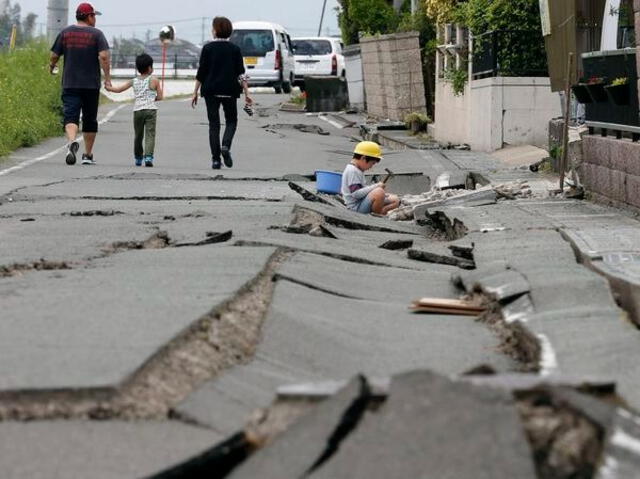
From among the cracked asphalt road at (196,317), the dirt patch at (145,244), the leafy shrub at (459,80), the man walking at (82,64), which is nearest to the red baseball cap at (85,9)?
the man walking at (82,64)

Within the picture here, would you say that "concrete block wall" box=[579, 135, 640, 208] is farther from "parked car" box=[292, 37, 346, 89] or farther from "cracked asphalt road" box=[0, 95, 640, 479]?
"parked car" box=[292, 37, 346, 89]

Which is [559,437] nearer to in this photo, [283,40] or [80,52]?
[80,52]

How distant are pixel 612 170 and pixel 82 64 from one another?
7.93 m

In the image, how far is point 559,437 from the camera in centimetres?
385

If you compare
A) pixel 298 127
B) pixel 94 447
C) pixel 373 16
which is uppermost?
pixel 373 16

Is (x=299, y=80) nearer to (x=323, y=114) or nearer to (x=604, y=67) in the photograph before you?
(x=323, y=114)

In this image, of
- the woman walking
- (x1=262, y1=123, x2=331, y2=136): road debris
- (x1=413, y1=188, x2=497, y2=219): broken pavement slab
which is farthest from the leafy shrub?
(x1=413, y1=188, x2=497, y2=219): broken pavement slab

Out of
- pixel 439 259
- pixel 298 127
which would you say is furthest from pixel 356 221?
pixel 298 127

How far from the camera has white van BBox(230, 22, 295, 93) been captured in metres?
51.6

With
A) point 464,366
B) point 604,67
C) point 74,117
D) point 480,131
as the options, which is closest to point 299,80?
point 480,131

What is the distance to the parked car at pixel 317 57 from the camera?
57031 millimetres

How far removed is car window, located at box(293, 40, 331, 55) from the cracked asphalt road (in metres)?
44.3

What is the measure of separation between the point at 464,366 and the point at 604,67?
7.85 meters

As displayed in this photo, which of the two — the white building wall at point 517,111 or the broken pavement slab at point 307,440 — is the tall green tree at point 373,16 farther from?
the broken pavement slab at point 307,440
